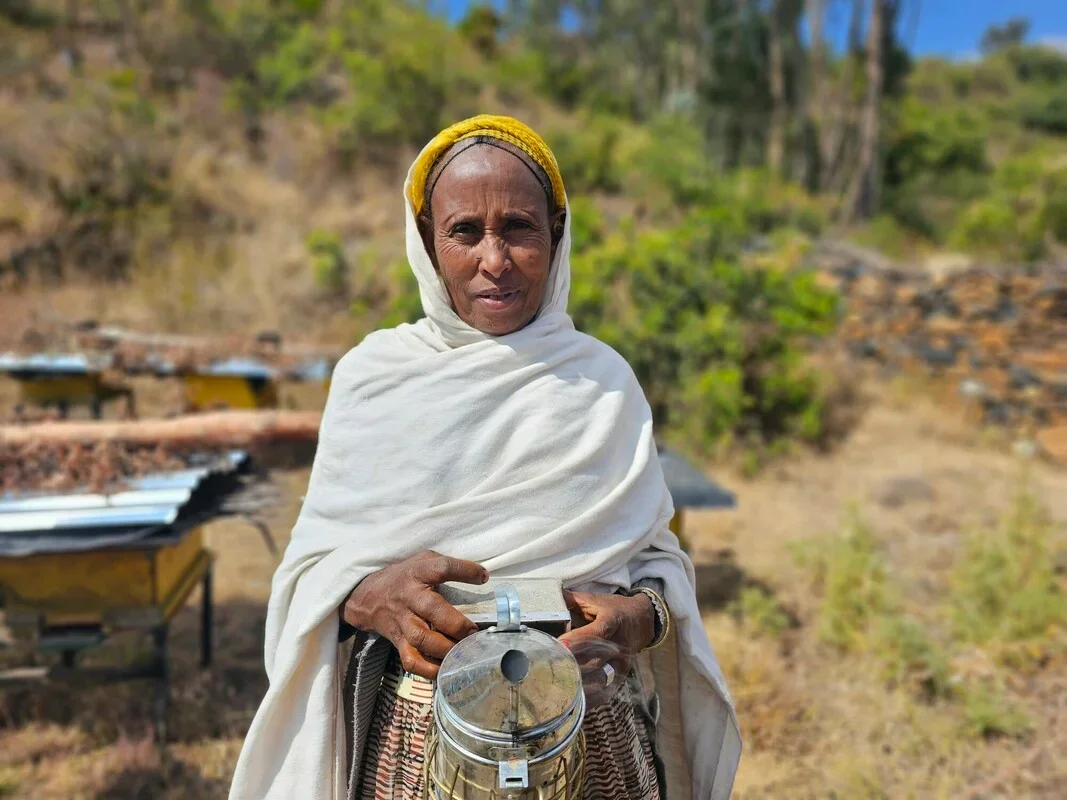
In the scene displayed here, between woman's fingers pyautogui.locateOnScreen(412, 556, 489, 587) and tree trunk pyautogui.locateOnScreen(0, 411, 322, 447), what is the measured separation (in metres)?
2.62

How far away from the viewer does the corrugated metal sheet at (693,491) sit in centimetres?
387

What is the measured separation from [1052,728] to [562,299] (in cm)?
317

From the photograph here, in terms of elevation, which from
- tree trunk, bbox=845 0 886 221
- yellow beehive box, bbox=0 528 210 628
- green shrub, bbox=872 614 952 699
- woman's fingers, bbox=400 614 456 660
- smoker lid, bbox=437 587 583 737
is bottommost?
green shrub, bbox=872 614 952 699

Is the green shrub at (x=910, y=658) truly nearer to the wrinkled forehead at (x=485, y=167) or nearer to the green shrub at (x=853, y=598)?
the green shrub at (x=853, y=598)

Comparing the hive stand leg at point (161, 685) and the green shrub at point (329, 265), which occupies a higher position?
the green shrub at point (329, 265)

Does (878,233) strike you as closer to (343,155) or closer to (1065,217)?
(1065,217)

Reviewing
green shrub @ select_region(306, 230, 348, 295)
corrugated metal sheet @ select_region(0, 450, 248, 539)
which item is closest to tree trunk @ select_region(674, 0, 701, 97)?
green shrub @ select_region(306, 230, 348, 295)

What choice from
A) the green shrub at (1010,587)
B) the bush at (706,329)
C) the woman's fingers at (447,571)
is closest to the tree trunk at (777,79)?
the bush at (706,329)

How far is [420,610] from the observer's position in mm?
1243

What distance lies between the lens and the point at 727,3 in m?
20.4

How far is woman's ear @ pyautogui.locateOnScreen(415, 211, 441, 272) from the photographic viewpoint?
1592mm

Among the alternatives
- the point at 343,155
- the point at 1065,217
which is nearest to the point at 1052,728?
the point at 1065,217

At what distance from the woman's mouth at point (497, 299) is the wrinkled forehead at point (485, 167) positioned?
0.64 ft

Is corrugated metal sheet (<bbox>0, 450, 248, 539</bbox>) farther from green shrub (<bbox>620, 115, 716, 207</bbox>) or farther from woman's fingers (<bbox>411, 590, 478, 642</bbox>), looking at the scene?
green shrub (<bbox>620, 115, 716, 207</bbox>)
